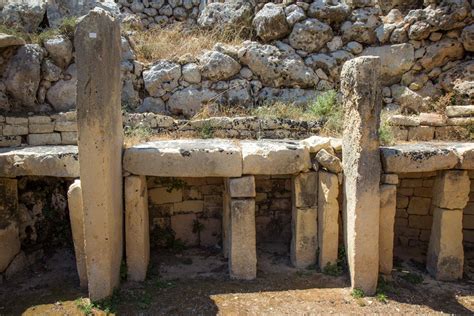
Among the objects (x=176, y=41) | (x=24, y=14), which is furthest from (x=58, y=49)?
(x=176, y=41)

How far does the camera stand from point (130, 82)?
803cm

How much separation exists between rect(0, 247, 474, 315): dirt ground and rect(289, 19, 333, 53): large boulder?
5.32 meters

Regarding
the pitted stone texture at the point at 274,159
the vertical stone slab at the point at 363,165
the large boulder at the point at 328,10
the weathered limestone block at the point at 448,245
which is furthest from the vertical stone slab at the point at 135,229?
the large boulder at the point at 328,10

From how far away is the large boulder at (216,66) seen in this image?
8297 millimetres

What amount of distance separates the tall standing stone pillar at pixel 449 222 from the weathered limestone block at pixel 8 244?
5.98 metres

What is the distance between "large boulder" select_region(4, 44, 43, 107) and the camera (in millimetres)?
7078

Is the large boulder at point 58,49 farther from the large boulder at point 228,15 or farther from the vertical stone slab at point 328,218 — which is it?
the vertical stone slab at point 328,218

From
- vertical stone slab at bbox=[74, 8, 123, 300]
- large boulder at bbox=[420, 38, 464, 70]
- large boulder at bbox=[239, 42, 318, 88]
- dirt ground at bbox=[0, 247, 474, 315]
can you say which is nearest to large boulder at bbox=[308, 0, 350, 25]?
large boulder at bbox=[239, 42, 318, 88]

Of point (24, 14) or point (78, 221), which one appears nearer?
point (78, 221)

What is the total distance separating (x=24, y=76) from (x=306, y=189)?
5617 mm

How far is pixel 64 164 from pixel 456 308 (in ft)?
17.2

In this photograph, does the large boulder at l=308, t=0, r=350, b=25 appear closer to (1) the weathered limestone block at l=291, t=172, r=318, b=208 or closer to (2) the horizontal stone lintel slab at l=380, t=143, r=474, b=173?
(2) the horizontal stone lintel slab at l=380, t=143, r=474, b=173

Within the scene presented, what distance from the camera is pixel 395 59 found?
865cm

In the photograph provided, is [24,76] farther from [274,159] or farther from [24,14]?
[274,159]
